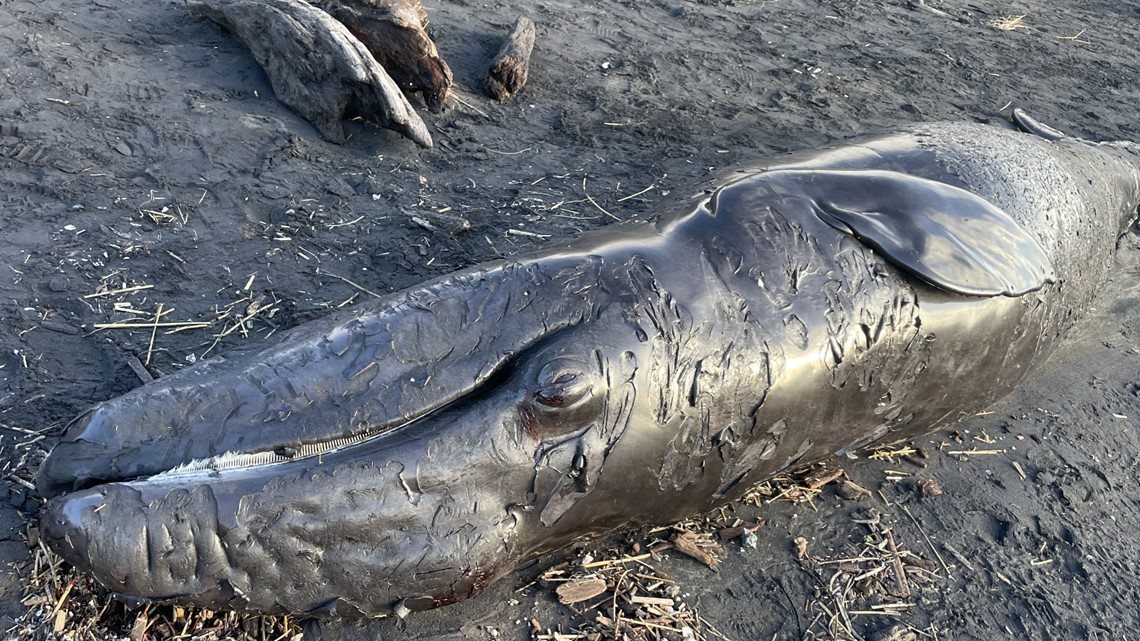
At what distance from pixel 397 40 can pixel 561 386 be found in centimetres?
488

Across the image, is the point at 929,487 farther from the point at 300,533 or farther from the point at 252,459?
the point at 252,459

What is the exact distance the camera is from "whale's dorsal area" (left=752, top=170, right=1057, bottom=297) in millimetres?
4359

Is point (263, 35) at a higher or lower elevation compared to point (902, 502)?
higher

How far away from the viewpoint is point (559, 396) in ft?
11.6

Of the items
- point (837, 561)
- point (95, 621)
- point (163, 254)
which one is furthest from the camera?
point (163, 254)

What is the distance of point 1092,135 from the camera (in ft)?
28.0

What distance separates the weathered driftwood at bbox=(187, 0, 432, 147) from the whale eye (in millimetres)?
3990

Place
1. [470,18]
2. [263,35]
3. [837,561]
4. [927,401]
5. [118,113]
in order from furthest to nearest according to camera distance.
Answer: [470,18] → [263,35] → [118,113] → [927,401] → [837,561]

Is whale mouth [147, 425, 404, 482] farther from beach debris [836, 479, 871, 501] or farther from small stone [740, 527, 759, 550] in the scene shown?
beach debris [836, 479, 871, 501]

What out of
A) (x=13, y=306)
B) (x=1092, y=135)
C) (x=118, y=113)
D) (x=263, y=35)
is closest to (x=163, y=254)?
(x=13, y=306)

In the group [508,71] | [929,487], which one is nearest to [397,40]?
[508,71]

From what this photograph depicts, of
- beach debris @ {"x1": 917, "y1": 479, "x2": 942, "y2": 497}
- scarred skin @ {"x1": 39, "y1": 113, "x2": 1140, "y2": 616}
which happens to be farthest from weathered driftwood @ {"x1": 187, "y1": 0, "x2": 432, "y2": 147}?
beach debris @ {"x1": 917, "y1": 479, "x2": 942, "y2": 497}

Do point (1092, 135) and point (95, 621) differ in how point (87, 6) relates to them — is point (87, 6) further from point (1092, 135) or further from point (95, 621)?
point (1092, 135)

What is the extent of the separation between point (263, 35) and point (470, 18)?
7.62 feet
